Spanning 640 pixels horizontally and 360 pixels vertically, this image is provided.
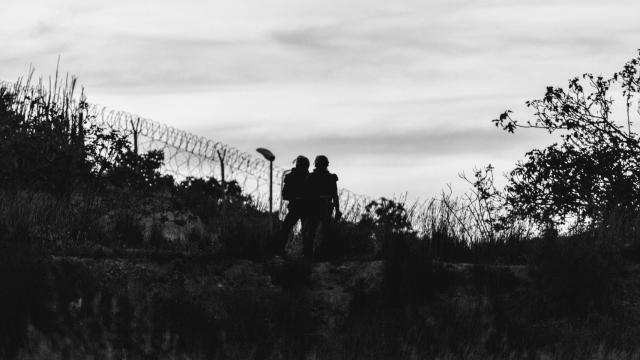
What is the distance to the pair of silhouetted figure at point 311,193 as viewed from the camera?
15.5 metres

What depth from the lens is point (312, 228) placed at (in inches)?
634

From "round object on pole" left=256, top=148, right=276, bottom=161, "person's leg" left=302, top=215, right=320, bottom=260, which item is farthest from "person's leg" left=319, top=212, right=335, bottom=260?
"round object on pole" left=256, top=148, right=276, bottom=161

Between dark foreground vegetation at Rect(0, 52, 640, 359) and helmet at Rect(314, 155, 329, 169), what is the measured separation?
161 centimetres

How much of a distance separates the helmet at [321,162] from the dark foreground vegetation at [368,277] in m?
1.61

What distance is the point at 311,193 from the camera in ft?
51.1

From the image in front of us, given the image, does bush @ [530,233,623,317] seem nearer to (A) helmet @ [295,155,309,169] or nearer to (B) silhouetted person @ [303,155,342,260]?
(B) silhouetted person @ [303,155,342,260]

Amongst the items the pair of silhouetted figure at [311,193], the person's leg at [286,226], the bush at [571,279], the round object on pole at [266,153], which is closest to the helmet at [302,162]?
the pair of silhouetted figure at [311,193]

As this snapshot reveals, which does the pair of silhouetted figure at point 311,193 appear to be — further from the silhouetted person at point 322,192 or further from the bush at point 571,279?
the bush at point 571,279

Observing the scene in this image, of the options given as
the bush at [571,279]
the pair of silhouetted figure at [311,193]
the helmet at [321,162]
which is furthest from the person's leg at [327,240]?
the bush at [571,279]

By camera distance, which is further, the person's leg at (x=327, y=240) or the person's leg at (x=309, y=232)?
the person's leg at (x=327, y=240)

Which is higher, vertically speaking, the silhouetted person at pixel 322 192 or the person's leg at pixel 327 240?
the silhouetted person at pixel 322 192

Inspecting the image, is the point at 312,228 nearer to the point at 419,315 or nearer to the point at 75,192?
the point at 419,315

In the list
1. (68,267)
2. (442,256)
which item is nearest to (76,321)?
(68,267)

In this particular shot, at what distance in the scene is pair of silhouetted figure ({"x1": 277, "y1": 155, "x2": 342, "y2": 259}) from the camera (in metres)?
15.5
